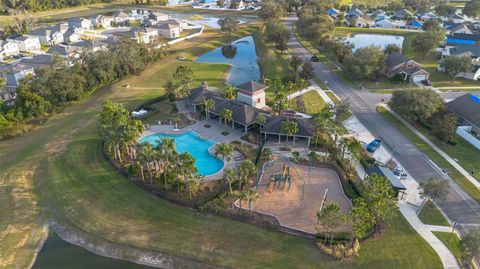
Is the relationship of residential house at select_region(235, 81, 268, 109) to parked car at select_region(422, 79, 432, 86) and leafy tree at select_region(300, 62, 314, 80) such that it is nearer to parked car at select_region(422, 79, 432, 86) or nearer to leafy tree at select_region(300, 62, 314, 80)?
leafy tree at select_region(300, 62, 314, 80)

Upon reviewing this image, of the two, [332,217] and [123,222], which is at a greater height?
[332,217]

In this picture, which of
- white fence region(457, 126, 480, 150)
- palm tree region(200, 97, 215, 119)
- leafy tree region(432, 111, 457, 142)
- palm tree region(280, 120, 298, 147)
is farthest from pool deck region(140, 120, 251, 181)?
white fence region(457, 126, 480, 150)

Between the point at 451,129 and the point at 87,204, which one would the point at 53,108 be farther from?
the point at 451,129

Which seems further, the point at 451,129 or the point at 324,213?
the point at 451,129

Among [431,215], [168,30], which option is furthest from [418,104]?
[168,30]

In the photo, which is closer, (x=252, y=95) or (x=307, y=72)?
(x=252, y=95)

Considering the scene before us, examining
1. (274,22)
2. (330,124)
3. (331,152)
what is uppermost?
(274,22)

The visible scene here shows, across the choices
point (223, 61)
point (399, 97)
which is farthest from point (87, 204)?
point (223, 61)

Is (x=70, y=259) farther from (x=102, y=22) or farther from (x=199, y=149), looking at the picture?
(x=102, y=22)
